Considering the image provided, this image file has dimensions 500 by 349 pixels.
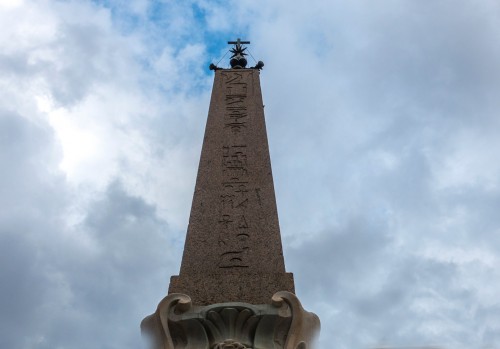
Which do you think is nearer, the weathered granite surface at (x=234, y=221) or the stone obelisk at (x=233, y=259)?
the stone obelisk at (x=233, y=259)

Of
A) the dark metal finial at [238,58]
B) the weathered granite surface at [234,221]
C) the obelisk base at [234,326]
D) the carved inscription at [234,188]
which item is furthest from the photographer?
the dark metal finial at [238,58]

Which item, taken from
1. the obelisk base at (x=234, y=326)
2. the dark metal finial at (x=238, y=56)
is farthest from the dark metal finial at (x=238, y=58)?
the obelisk base at (x=234, y=326)

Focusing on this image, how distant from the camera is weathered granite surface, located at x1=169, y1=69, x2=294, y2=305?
5770mm

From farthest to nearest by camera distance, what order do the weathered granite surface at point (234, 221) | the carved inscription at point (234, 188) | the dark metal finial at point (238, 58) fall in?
the dark metal finial at point (238, 58) → the carved inscription at point (234, 188) → the weathered granite surface at point (234, 221)

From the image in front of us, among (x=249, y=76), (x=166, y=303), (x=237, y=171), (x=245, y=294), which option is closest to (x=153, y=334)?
(x=166, y=303)

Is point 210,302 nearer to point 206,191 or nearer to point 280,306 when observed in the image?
point 280,306

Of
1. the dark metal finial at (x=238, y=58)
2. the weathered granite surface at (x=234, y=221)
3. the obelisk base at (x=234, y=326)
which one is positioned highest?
the dark metal finial at (x=238, y=58)

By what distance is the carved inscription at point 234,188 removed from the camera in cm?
612

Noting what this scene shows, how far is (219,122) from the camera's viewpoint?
25.6 ft

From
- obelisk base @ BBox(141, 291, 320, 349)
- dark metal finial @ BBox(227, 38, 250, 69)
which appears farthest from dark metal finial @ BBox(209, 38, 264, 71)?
obelisk base @ BBox(141, 291, 320, 349)

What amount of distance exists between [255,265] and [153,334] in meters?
1.07

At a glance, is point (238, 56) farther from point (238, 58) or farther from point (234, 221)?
point (234, 221)

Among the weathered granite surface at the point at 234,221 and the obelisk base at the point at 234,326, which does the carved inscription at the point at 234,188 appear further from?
the obelisk base at the point at 234,326

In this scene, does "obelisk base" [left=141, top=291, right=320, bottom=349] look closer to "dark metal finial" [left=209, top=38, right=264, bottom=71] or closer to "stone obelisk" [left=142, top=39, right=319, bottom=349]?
"stone obelisk" [left=142, top=39, right=319, bottom=349]
